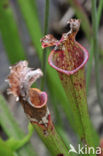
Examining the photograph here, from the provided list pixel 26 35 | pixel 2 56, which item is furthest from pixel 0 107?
pixel 26 35

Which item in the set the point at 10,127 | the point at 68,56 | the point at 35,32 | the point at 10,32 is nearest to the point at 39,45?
the point at 35,32

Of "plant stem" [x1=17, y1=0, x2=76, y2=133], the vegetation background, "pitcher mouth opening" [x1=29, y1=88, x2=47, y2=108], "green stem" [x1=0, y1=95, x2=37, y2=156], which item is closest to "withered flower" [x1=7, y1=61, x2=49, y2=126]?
"pitcher mouth opening" [x1=29, y1=88, x2=47, y2=108]

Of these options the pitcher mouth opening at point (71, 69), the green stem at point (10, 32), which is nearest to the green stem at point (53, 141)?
the pitcher mouth opening at point (71, 69)

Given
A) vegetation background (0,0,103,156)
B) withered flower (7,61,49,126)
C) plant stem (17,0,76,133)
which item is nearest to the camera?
withered flower (7,61,49,126)

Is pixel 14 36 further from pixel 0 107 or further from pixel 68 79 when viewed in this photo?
pixel 68 79

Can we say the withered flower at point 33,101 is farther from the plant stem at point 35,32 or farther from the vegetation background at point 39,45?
the plant stem at point 35,32

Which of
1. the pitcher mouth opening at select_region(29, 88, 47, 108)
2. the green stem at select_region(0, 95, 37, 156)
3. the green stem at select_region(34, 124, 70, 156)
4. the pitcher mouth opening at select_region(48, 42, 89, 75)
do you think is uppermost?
the pitcher mouth opening at select_region(48, 42, 89, 75)

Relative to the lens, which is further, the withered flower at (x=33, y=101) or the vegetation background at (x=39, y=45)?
the vegetation background at (x=39, y=45)

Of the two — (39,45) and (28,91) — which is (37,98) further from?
(39,45)

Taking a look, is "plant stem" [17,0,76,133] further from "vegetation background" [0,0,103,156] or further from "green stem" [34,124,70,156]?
"green stem" [34,124,70,156]
